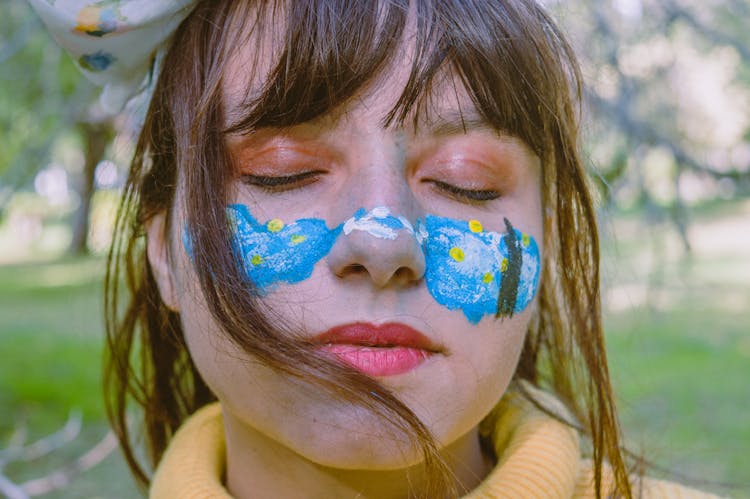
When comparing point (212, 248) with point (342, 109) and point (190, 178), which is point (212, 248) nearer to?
point (190, 178)

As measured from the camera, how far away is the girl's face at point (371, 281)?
3.88 ft

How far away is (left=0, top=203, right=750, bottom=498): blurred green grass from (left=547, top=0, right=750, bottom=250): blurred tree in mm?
228

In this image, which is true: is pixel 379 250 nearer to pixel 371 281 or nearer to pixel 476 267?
pixel 371 281

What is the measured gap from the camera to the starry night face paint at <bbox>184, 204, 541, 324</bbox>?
47.8 inches

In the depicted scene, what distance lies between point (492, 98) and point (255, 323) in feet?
1.79

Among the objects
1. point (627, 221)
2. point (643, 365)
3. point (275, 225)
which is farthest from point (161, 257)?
point (643, 365)

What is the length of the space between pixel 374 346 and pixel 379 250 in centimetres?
15

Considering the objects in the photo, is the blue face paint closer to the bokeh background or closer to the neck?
the neck

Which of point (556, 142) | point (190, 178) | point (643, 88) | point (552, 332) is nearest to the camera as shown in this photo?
point (190, 178)

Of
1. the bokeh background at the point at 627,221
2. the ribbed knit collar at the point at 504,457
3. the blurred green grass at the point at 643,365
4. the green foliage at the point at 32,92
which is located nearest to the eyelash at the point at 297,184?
the bokeh background at the point at 627,221

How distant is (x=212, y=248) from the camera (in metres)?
1.26

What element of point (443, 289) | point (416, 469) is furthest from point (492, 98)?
point (416, 469)

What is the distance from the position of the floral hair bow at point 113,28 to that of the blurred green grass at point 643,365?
974 millimetres

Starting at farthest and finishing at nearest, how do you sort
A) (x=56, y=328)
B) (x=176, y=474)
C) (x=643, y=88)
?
1. (x=56, y=328)
2. (x=643, y=88)
3. (x=176, y=474)
